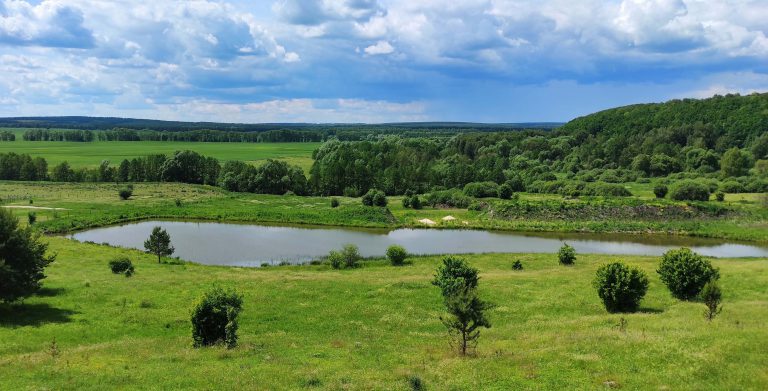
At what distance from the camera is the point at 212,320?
24.0 meters

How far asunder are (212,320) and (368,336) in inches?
304

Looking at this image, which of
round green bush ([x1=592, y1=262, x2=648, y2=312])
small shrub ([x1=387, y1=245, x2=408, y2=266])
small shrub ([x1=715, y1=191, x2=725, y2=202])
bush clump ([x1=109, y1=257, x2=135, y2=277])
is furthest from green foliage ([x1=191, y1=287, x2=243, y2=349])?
small shrub ([x1=715, y1=191, x2=725, y2=202])

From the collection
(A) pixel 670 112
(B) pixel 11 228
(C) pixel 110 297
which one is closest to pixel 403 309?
(C) pixel 110 297

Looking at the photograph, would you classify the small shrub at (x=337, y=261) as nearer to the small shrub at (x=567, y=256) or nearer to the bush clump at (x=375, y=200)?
the small shrub at (x=567, y=256)

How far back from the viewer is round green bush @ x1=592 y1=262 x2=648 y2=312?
1159 inches

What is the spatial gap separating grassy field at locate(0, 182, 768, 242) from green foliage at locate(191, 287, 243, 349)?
56583 mm

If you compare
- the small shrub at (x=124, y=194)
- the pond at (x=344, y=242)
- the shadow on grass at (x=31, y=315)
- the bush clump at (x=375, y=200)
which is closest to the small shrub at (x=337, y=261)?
the pond at (x=344, y=242)

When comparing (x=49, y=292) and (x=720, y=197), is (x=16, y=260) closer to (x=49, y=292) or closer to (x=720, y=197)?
(x=49, y=292)

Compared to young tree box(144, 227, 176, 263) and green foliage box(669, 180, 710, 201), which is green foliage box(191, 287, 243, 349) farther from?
green foliage box(669, 180, 710, 201)

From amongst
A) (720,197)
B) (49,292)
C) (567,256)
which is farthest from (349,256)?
(720,197)

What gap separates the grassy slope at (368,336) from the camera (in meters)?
17.2

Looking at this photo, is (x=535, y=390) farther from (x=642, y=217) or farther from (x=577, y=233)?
(x=642, y=217)

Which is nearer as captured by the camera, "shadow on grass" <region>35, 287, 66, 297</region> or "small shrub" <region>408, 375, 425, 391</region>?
"small shrub" <region>408, 375, 425, 391</region>

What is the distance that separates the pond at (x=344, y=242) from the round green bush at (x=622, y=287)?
31.2 meters
